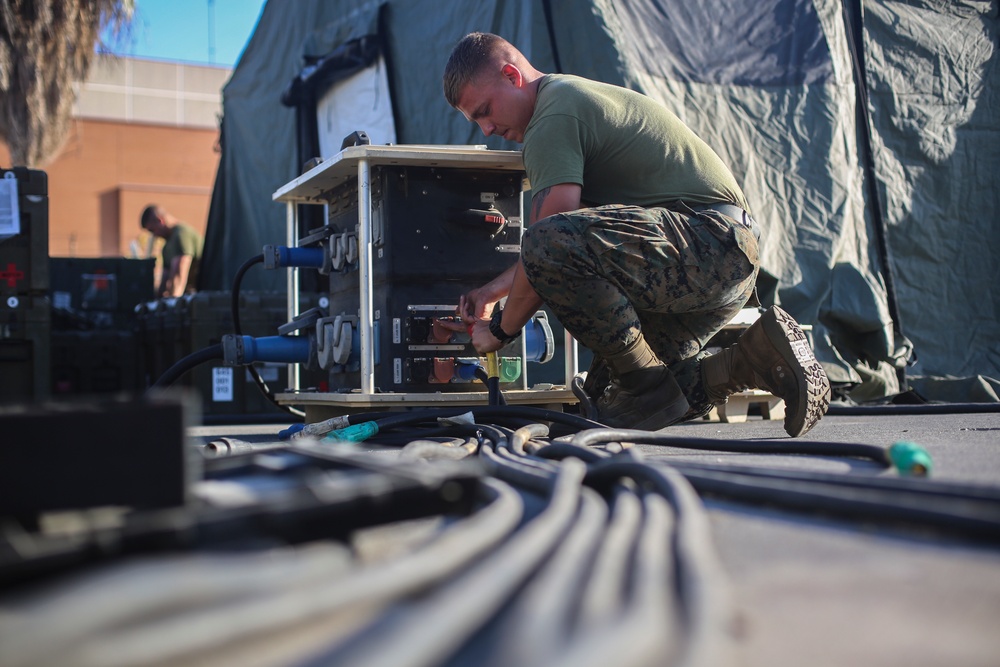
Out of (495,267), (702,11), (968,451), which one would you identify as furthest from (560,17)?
(968,451)

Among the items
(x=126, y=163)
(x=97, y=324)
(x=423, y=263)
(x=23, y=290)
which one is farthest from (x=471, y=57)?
(x=126, y=163)

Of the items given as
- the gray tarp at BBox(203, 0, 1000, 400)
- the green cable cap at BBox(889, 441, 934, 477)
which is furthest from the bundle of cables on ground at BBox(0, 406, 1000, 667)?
the gray tarp at BBox(203, 0, 1000, 400)

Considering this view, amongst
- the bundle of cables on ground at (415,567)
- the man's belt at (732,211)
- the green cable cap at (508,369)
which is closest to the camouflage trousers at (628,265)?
the man's belt at (732,211)

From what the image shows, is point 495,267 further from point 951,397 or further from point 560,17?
Result: point 951,397

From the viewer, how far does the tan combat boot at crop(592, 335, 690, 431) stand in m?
2.38

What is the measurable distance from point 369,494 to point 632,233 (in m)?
1.58

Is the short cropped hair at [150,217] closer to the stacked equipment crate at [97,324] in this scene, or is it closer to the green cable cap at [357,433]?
the stacked equipment crate at [97,324]

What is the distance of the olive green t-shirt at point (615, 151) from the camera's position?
2352 millimetres

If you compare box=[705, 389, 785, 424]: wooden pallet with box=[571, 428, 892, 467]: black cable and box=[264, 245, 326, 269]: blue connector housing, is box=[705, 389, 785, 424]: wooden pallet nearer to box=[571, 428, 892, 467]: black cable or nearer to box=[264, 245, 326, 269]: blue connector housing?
box=[264, 245, 326, 269]: blue connector housing

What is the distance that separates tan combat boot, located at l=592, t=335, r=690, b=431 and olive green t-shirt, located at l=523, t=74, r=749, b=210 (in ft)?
1.45

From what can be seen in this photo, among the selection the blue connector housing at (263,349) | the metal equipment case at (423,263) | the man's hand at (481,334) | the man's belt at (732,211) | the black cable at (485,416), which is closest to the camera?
the black cable at (485,416)

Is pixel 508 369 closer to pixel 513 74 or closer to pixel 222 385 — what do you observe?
pixel 513 74

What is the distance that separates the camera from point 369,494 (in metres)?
0.81

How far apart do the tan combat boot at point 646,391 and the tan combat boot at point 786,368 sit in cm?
22
